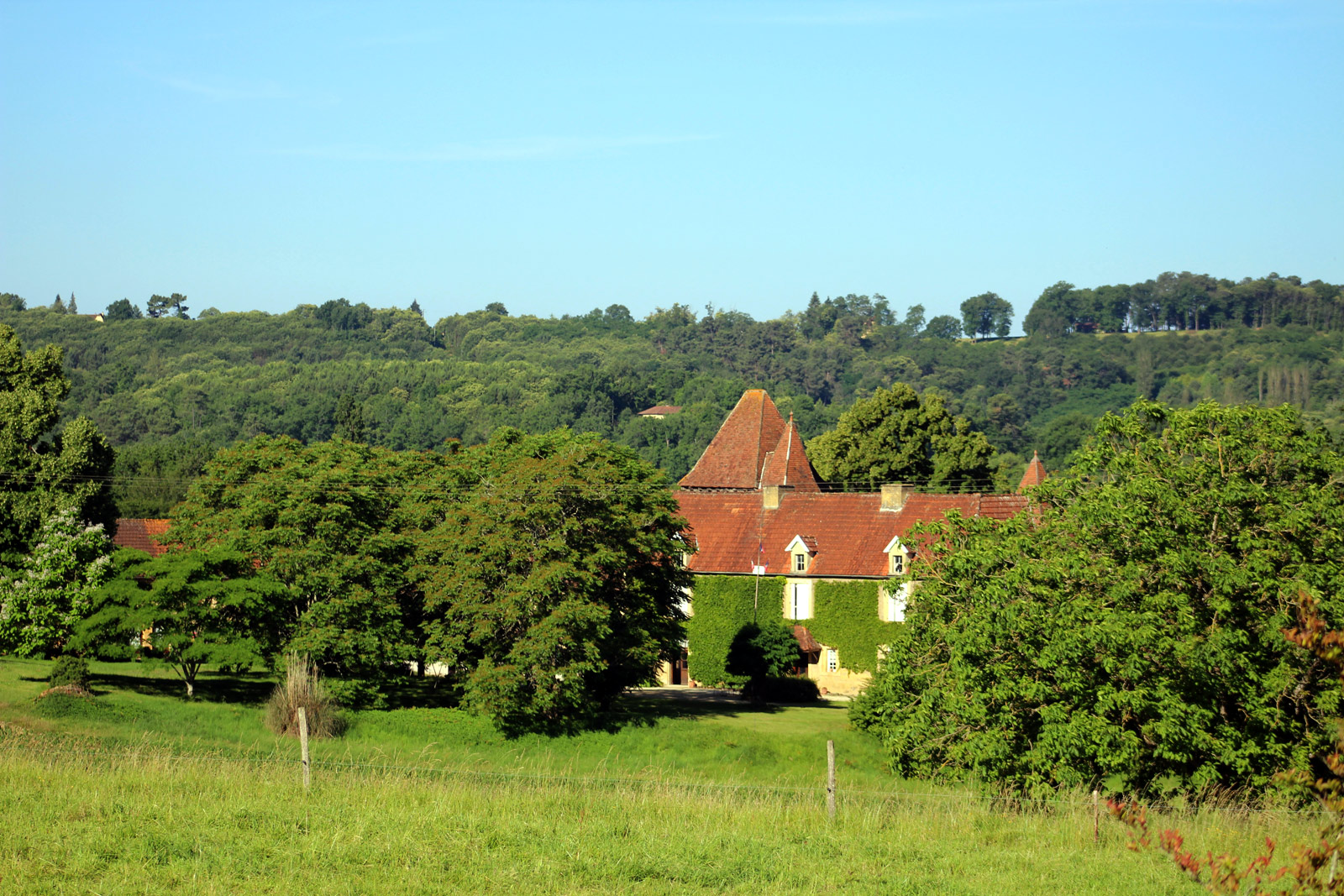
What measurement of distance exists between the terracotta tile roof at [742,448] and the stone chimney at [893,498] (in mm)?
10554

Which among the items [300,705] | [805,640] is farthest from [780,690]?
[300,705]

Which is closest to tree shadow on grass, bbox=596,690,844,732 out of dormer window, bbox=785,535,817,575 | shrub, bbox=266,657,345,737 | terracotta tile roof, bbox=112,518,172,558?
dormer window, bbox=785,535,817,575

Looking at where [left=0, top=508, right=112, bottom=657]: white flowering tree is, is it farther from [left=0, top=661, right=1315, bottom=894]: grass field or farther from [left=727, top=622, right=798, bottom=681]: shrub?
[left=727, top=622, right=798, bottom=681]: shrub

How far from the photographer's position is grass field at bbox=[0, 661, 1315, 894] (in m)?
11.8

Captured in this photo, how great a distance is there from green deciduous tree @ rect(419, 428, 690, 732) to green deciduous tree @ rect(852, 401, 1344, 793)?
11.6 metres

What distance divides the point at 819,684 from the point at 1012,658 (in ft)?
79.4

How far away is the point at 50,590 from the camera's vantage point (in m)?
35.1

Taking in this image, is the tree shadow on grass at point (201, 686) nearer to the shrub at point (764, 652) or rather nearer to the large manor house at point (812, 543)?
the large manor house at point (812, 543)

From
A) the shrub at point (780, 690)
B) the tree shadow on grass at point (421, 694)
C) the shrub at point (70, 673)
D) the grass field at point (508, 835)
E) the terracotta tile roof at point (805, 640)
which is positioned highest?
the grass field at point (508, 835)

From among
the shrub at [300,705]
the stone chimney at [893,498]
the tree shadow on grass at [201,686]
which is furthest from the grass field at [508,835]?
the stone chimney at [893,498]

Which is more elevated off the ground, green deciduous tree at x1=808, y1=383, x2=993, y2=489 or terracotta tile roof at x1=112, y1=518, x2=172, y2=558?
green deciduous tree at x1=808, y1=383, x2=993, y2=489

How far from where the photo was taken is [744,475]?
58.5 meters

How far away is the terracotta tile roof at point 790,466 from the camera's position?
55.3 m

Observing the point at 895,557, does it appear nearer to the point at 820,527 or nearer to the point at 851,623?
the point at 851,623
